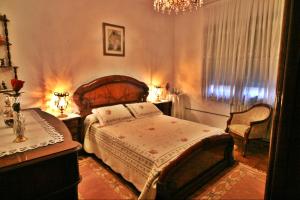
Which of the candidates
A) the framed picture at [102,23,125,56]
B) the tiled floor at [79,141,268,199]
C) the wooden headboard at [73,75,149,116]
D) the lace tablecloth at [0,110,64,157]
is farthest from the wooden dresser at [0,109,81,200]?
the framed picture at [102,23,125,56]

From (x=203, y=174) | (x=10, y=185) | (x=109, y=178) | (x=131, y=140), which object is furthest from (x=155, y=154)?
(x=10, y=185)

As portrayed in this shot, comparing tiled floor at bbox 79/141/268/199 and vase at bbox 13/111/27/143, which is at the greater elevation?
vase at bbox 13/111/27/143

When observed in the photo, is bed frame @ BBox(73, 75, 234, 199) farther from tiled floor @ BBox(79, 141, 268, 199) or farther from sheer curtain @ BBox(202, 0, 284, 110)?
sheer curtain @ BBox(202, 0, 284, 110)

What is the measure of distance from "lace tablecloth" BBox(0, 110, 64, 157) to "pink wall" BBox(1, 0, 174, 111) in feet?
3.82

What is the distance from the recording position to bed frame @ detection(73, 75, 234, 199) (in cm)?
173

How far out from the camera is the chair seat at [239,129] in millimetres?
3033

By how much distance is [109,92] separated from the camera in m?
3.53

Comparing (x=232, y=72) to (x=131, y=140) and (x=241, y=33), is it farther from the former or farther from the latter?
(x=131, y=140)

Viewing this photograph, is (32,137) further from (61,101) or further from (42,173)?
(61,101)

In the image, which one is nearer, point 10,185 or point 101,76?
point 10,185

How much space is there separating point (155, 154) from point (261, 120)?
6.77 ft

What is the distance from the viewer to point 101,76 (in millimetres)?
3486

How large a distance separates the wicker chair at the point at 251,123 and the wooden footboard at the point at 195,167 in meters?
0.64

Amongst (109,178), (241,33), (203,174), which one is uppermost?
(241,33)
